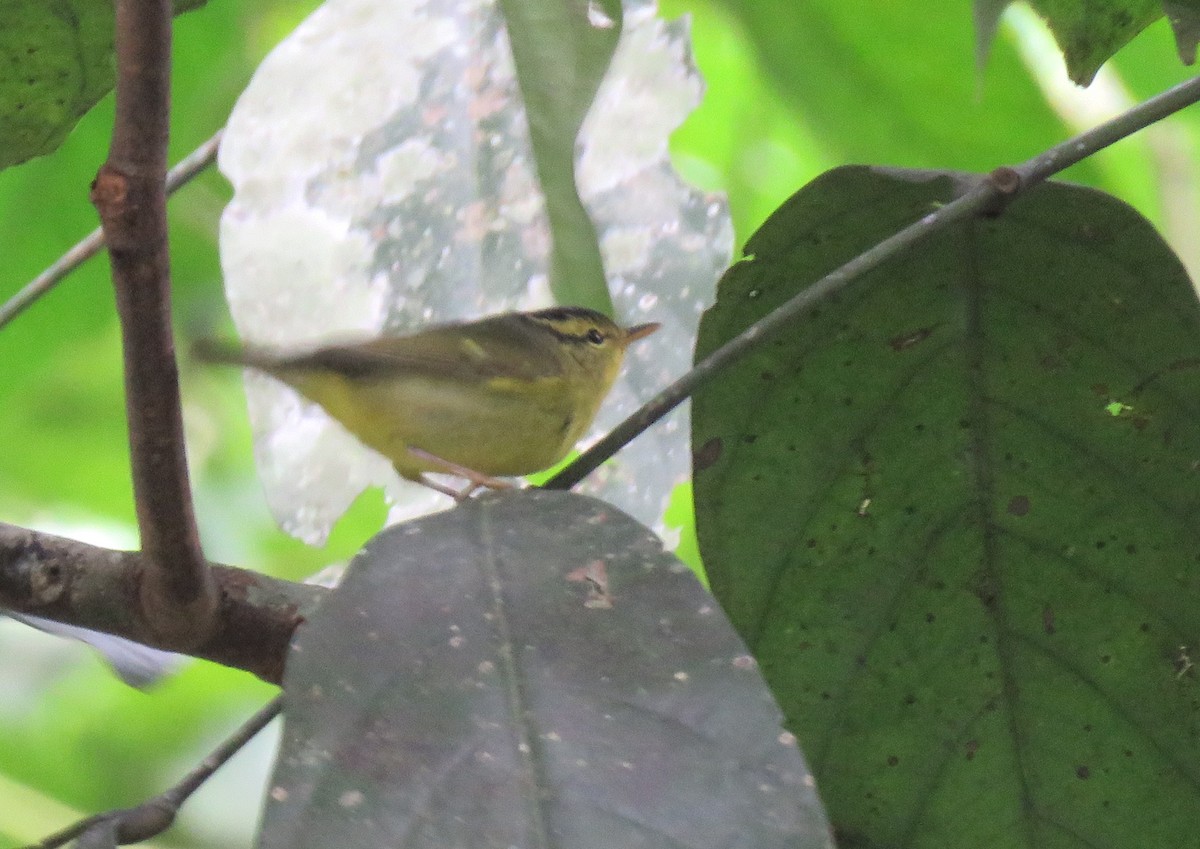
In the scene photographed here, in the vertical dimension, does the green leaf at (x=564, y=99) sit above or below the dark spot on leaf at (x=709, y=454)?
above

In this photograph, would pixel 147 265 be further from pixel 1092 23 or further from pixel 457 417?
pixel 457 417

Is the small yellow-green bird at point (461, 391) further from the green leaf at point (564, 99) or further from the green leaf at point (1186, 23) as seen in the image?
the green leaf at point (1186, 23)

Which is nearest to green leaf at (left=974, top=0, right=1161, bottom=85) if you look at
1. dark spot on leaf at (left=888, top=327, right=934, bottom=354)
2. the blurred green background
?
dark spot on leaf at (left=888, top=327, right=934, bottom=354)

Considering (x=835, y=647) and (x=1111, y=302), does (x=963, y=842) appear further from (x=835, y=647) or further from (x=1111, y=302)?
(x=1111, y=302)

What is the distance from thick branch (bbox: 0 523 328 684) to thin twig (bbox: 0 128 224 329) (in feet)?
1.25

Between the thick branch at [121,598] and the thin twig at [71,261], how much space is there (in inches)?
15.0

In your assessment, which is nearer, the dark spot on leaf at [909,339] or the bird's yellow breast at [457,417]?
the dark spot on leaf at [909,339]

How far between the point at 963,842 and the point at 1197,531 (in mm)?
312

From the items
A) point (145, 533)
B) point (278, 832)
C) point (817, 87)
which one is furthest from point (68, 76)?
point (817, 87)

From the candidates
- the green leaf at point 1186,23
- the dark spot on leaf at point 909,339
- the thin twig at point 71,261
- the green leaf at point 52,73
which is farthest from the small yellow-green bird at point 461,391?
the green leaf at point 1186,23

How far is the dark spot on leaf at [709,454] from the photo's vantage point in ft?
3.87

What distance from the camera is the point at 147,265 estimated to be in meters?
0.80

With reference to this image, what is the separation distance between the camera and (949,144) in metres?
1.83

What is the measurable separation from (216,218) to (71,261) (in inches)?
30.5
